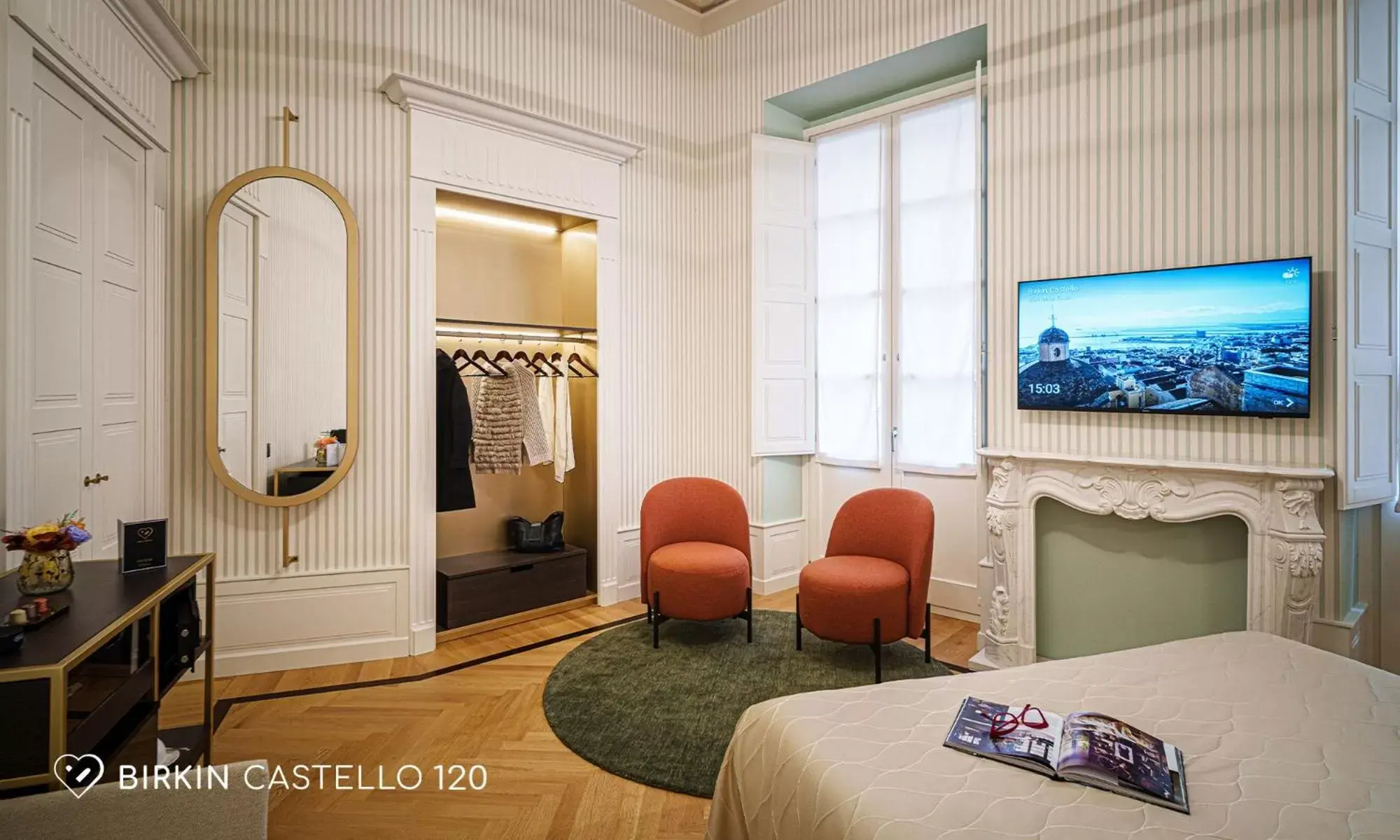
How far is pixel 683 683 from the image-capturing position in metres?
3.34

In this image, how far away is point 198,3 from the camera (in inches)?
130

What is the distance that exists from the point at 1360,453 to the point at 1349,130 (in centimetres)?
122

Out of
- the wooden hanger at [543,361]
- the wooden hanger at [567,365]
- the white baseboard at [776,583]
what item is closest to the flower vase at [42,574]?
the wooden hanger at [543,361]

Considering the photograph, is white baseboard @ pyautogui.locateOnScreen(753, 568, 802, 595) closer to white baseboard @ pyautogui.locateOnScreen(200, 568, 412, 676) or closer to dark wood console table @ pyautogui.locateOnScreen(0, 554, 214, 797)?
white baseboard @ pyautogui.locateOnScreen(200, 568, 412, 676)

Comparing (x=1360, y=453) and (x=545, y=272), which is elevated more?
(x=545, y=272)

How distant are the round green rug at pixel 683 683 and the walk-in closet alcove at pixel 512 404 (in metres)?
0.70

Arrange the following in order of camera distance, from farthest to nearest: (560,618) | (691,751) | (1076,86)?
(560,618) < (1076,86) < (691,751)

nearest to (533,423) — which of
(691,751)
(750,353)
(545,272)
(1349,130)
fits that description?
(545,272)

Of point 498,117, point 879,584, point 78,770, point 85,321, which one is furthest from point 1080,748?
point 498,117

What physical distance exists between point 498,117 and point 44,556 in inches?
119

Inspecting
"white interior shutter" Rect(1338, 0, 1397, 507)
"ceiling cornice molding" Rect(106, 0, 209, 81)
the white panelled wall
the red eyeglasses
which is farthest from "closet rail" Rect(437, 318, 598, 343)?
"white interior shutter" Rect(1338, 0, 1397, 507)

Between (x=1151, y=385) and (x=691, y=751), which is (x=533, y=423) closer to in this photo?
(x=691, y=751)

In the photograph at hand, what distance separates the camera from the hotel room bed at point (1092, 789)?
1338mm

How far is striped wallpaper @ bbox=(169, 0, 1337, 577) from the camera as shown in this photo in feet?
9.52
